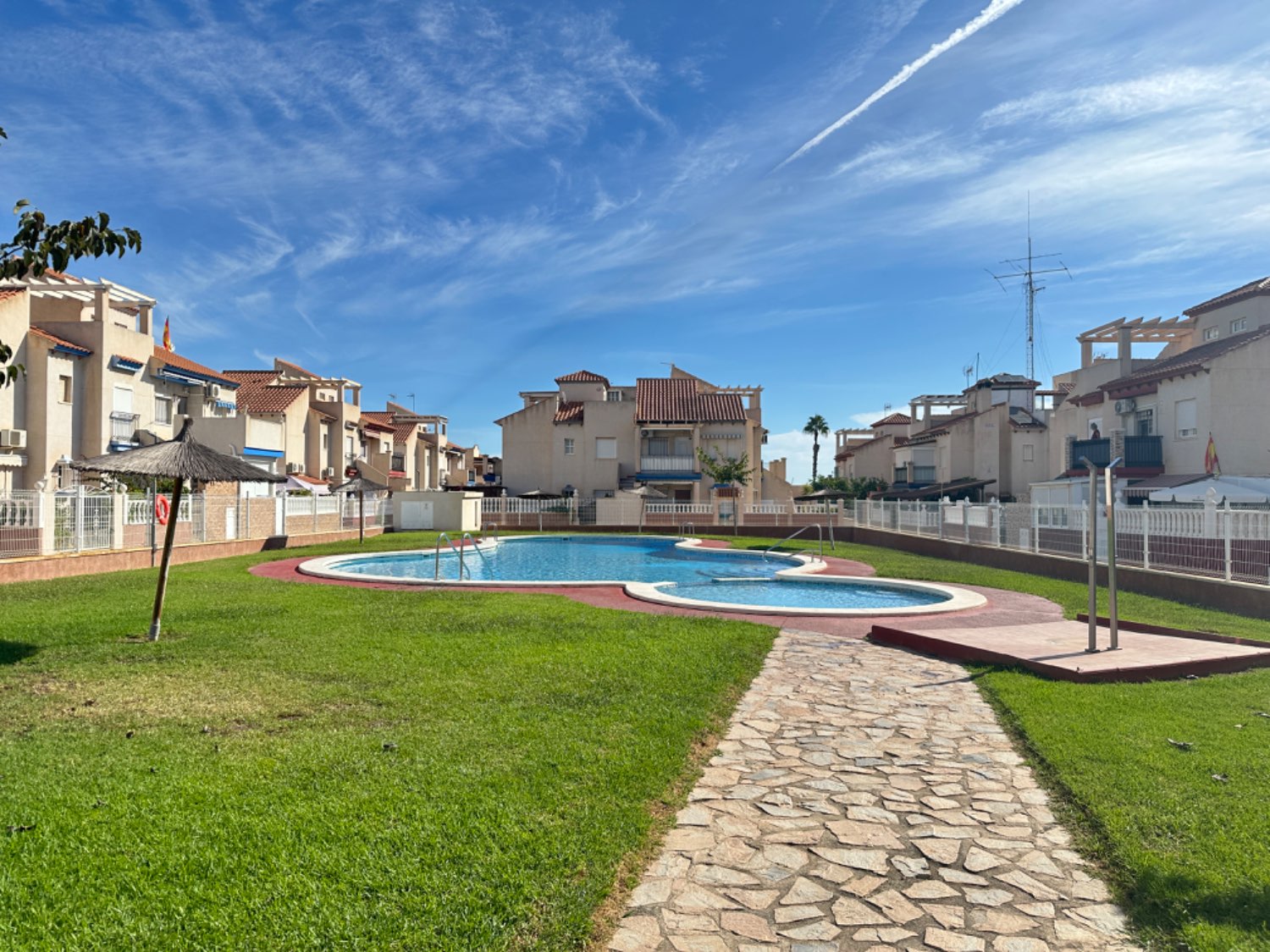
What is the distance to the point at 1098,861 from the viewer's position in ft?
12.8

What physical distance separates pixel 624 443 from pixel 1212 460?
3064cm

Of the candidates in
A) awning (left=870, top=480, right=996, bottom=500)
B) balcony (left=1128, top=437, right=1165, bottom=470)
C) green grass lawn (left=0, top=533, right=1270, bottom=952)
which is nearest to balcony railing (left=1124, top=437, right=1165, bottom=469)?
balcony (left=1128, top=437, right=1165, bottom=470)

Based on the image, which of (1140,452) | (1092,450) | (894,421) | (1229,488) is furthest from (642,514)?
(894,421)

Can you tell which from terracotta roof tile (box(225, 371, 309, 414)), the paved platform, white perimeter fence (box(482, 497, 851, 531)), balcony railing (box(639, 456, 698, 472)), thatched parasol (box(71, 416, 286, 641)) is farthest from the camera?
balcony railing (box(639, 456, 698, 472))

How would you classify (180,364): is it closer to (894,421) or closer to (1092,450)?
(1092,450)

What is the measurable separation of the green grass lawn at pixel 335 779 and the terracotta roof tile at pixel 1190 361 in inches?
1161

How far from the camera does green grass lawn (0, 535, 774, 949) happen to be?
3219mm

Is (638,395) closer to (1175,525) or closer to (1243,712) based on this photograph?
(1175,525)

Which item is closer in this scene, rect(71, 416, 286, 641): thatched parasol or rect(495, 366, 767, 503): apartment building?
rect(71, 416, 286, 641): thatched parasol

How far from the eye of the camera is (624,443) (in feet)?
165

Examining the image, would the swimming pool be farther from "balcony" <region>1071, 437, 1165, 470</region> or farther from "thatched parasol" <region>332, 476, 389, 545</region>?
"balcony" <region>1071, 437, 1165, 470</region>

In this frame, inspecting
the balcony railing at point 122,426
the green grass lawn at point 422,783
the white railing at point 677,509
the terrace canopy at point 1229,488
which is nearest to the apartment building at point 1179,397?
the terrace canopy at point 1229,488

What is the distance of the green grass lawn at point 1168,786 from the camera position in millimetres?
3355

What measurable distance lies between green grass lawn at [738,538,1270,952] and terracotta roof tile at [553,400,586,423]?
143 ft
